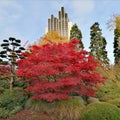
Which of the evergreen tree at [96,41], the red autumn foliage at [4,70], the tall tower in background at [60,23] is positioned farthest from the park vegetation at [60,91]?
the tall tower in background at [60,23]

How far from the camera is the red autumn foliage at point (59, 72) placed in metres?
10.2

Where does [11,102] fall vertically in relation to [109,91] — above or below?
below

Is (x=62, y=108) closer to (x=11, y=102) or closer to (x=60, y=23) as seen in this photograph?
(x=11, y=102)

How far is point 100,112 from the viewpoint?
30.3 feet

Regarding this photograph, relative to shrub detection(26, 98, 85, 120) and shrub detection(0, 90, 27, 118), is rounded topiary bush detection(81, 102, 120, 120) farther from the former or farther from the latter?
shrub detection(0, 90, 27, 118)

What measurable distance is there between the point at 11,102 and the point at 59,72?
96.2 inches

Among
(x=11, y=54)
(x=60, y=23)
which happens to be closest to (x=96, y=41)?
(x=60, y=23)

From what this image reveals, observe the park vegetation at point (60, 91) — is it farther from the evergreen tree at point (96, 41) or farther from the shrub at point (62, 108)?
the evergreen tree at point (96, 41)

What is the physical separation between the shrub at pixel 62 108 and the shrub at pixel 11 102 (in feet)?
2.31

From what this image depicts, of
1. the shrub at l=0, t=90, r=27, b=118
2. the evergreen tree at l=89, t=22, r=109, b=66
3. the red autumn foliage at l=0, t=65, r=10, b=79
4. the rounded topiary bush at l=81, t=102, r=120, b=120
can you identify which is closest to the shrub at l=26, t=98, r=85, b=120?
the rounded topiary bush at l=81, t=102, r=120, b=120

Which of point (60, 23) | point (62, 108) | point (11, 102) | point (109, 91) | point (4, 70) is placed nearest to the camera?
point (62, 108)

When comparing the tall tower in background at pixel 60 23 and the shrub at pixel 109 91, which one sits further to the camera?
the tall tower in background at pixel 60 23

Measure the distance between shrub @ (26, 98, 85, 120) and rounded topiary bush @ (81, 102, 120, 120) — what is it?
464mm

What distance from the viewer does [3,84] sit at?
13898mm
